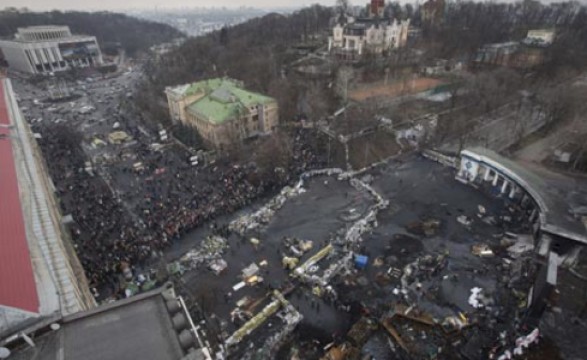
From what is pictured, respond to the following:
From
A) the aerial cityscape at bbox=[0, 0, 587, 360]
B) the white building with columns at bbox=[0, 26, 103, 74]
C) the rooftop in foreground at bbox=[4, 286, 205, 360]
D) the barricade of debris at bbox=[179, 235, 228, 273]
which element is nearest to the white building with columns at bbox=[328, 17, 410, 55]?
the aerial cityscape at bbox=[0, 0, 587, 360]

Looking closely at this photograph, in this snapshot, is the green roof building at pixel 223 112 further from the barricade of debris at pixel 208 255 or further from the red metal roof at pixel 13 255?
the red metal roof at pixel 13 255

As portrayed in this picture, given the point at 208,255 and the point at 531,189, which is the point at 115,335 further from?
the point at 531,189

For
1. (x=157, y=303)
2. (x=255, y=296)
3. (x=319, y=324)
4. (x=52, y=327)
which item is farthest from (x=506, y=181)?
(x=52, y=327)

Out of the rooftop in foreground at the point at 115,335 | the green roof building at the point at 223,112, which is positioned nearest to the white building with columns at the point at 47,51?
the green roof building at the point at 223,112

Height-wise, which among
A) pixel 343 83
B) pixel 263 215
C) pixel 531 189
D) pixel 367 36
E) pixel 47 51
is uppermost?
pixel 367 36

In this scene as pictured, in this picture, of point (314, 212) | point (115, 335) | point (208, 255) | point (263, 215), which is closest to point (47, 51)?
point (263, 215)
